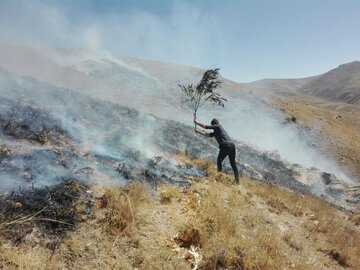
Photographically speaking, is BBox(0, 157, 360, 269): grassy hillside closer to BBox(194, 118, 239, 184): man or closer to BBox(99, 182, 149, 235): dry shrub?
BBox(99, 182, 149, 235): dry shrub

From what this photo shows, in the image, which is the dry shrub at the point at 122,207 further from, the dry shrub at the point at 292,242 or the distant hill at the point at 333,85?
the distant hill at the point at 333,85

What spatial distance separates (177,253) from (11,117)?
19.0ft

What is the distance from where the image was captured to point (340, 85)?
134500 millimetres

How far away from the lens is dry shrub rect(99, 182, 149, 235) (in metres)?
5.51

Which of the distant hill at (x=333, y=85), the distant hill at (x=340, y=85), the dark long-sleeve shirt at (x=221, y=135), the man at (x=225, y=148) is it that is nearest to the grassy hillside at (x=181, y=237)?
the man at (x=225, y=148)

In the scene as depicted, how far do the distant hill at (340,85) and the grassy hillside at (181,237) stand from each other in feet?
338

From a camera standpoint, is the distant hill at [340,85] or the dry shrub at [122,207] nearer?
the dry shrub at [122,207]

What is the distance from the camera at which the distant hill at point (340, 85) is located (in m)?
113

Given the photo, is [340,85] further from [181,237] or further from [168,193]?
[181,237]

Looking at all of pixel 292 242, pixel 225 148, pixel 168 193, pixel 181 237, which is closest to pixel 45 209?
pixel 181 237

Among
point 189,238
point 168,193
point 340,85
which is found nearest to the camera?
point 189,238

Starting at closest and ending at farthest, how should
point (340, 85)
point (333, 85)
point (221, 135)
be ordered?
point (221, 135)
point (340, 85)
point (333, 85)

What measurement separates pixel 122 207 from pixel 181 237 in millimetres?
1091

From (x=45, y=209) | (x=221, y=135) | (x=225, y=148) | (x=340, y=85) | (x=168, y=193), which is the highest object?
(x=340, y=85)
